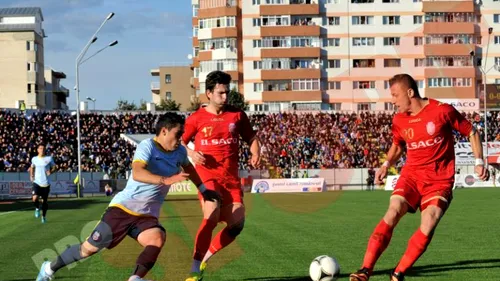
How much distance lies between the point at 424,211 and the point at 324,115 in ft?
202

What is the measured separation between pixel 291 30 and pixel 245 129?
8443 centimetres

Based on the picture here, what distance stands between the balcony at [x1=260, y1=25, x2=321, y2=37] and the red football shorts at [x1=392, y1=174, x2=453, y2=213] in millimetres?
85371

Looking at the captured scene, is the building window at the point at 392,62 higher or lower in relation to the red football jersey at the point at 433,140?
higher

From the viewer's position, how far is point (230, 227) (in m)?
11.5

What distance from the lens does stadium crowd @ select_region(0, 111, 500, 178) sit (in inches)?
2377

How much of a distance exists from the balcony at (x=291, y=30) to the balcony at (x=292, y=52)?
160cm

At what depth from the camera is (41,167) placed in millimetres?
24797

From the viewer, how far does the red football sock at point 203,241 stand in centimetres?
1096

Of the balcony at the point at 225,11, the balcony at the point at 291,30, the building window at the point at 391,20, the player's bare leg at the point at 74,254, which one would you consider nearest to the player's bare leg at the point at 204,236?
the player's bare leg at the point at 74,254

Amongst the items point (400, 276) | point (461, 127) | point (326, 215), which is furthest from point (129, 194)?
point (326, 215)

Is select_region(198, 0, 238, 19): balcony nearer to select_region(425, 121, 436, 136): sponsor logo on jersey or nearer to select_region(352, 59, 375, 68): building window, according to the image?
select_region(352, 59, 375, 68): building window

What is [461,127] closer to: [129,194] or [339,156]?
[129,194]

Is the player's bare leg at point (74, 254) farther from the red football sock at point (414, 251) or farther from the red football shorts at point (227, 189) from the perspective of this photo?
the red football sock at point (414, 251)

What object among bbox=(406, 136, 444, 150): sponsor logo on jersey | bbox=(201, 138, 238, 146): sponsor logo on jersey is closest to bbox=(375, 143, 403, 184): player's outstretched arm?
bbox=(406, 136, 444, 150): sponsor logo on jersey
